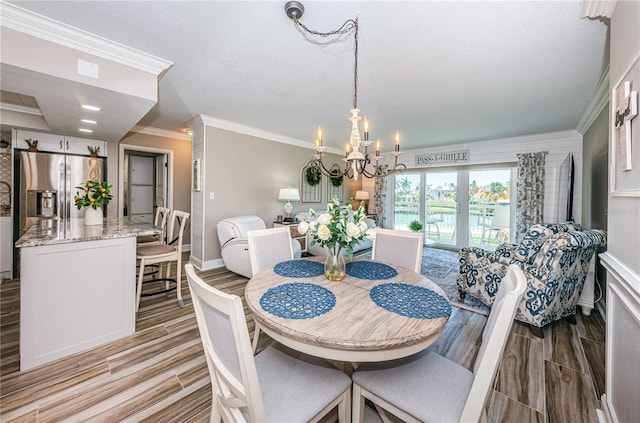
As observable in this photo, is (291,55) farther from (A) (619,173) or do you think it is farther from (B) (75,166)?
(B) (75,166)

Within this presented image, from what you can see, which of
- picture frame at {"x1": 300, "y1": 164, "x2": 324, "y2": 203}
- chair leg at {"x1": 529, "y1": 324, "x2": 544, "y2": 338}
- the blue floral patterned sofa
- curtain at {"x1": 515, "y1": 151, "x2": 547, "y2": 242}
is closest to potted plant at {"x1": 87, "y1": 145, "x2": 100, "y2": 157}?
picture frame at {"x1": 300, "y1": 164, "x2": 324, "y2": 203}

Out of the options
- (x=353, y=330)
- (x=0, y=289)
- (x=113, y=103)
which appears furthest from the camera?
(x=0, y=289)

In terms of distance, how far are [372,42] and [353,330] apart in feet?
6.77

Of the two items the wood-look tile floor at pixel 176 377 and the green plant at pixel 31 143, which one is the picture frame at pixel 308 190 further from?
the green plant at pixel 31 143

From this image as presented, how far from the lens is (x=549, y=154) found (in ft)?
14.8

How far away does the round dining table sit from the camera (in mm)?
991

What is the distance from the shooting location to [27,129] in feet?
11.7

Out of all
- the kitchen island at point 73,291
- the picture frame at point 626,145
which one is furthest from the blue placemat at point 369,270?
the kitchen island at point 73,291

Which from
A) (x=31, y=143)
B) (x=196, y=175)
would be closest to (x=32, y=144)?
(x=31, y=143)

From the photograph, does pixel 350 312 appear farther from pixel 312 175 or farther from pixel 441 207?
pixel 441 207

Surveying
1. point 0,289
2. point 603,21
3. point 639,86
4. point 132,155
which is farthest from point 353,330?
point 132,155

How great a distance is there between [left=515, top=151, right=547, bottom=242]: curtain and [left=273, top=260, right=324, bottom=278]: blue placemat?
4621 millimetres

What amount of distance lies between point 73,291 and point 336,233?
2.15 metres

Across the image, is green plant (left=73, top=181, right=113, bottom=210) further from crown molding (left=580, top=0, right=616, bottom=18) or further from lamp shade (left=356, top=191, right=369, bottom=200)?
lamp shade (left=356, top=191, right=369, bottom=200)
